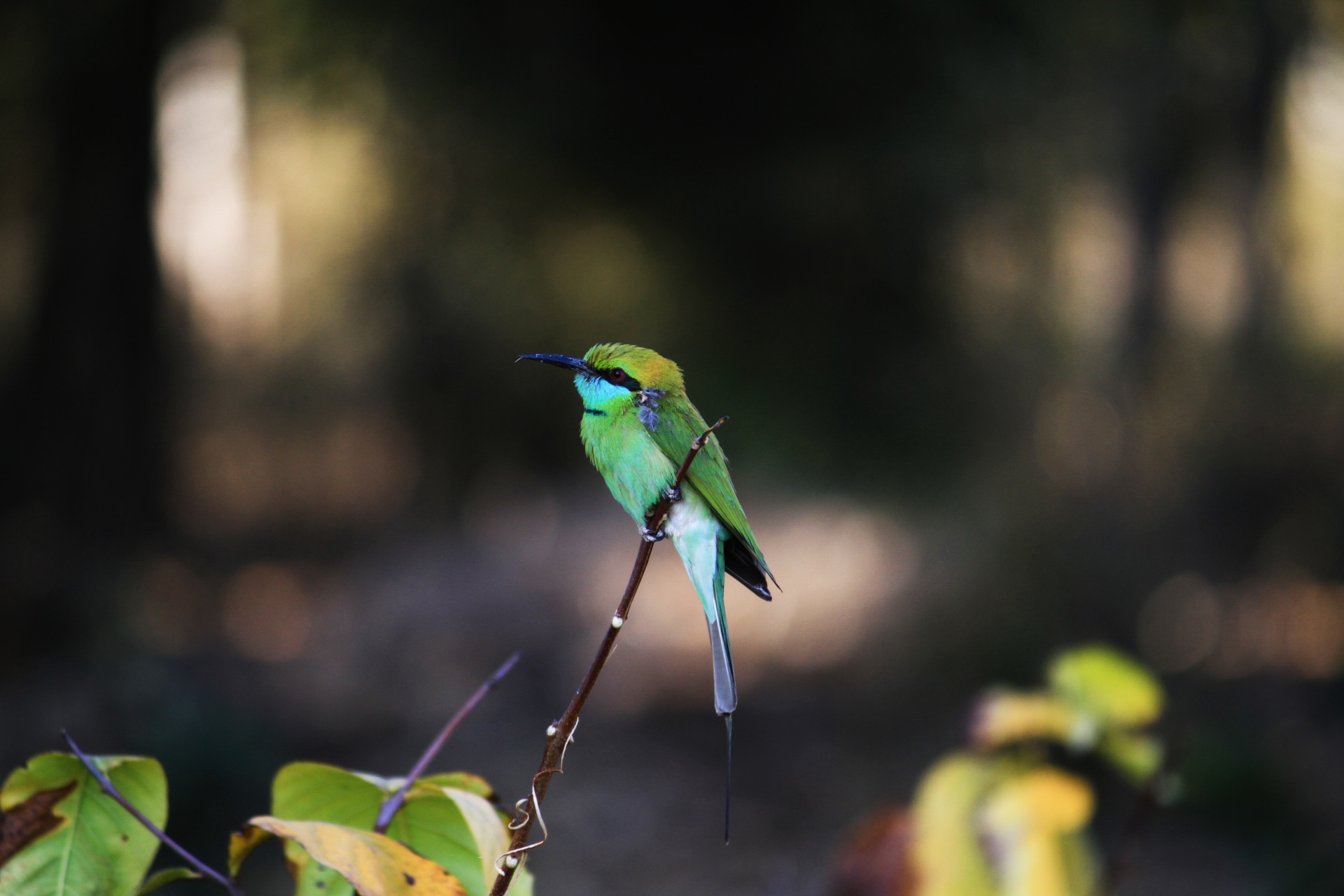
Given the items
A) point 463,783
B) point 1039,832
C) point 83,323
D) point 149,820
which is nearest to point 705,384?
point 1039,832

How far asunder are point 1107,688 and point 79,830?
1016mm

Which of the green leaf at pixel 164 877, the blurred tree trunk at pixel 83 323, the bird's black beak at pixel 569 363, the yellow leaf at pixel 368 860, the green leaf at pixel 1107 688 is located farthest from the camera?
the blurred tree trunk at pixel 83 323

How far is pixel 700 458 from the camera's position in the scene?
912 mm

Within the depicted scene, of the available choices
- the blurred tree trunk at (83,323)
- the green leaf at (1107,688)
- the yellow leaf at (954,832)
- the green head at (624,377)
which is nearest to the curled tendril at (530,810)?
the green head at (624,377)

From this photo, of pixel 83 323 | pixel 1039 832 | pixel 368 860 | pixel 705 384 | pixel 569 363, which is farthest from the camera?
pixel 83 323

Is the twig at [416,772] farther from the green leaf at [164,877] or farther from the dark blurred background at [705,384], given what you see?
the dark blurred background at [705,384]

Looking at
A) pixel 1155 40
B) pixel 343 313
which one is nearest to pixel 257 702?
pixel 343 313

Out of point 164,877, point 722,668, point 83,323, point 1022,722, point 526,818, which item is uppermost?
point 83,323

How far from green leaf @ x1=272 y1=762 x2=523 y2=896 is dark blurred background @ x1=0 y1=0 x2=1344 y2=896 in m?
2.86

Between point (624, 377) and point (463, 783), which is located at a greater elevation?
point (624, 377)

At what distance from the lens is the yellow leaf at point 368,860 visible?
60 centimetres

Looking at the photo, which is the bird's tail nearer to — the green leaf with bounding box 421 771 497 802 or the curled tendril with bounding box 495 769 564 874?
the curled tendril with bounding box 495 769 564 874

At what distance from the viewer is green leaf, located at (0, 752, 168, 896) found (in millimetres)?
746

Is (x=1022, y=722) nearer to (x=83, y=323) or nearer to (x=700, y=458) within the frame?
(x=700, y=458)
